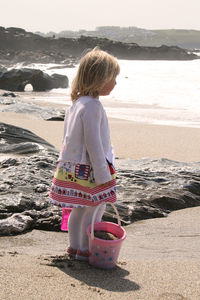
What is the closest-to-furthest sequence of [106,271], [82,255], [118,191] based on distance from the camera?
[106,271], [82,255], [118,191]

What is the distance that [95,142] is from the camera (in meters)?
2.58

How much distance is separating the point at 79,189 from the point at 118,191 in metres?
1.36

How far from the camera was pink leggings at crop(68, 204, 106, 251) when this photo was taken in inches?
108

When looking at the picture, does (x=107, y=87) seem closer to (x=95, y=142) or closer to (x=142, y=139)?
(x=95, y=142)

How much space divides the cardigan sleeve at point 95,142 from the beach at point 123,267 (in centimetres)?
52

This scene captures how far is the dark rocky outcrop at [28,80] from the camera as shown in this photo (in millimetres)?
22469

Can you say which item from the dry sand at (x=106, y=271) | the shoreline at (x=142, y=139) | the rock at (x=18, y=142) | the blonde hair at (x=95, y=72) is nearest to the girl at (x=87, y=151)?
the blonde hair at (x=95, y=72)

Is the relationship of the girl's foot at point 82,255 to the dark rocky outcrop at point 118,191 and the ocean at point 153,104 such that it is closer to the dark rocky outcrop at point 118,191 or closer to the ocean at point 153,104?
the dark rocky outcrop at point 118,191

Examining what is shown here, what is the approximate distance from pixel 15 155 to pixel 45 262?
245cm

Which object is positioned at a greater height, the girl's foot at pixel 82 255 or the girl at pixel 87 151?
the girl at pixel 87 151

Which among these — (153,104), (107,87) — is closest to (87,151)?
(107,87)

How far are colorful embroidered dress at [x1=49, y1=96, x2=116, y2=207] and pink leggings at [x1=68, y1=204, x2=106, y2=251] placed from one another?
4.4 inches

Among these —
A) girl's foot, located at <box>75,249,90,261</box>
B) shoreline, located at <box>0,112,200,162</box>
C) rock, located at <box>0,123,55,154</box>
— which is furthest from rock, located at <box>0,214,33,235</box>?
shoreline, located at <box>0,112,200,162</box>

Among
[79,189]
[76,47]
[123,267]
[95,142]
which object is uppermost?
[76,47]
